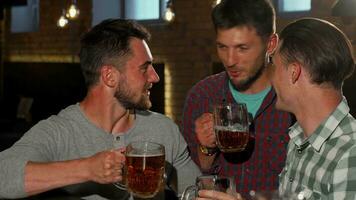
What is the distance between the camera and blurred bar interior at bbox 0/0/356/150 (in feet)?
19.0

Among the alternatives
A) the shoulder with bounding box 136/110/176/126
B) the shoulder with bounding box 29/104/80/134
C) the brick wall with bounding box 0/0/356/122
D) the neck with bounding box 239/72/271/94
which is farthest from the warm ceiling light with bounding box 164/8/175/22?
the shoulder with bounding box 29/104/80/134

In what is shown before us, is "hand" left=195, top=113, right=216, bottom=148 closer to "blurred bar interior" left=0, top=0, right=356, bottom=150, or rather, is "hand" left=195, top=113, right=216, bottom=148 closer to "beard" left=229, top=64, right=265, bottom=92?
"beard" left=229, top=64, right=265, bottom=92

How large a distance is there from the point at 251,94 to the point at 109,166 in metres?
0.90

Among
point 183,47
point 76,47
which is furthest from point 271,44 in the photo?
point 76,47

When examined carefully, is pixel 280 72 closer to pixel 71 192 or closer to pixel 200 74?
pixel 71 192

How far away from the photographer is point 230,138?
5.82 feet

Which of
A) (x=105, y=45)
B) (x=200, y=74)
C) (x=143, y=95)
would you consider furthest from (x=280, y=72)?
(x=200, y=74)

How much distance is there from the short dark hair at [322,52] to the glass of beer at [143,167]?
1.56ft

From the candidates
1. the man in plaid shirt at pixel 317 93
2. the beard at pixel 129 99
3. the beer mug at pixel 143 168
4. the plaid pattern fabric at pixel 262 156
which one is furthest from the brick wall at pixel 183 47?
the beer mug at pixel 143 168

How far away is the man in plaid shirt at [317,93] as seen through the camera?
141 centimetres

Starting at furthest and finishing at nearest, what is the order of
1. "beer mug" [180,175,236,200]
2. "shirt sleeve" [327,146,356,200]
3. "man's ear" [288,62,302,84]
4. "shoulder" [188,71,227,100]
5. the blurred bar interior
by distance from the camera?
the blurred bar interior, "shoulder" [188,71,227,100], "man's ear" [288,62,302,84], "beer mug" [180,175,236,200], "shirt sleeve" [327,146,356,200]

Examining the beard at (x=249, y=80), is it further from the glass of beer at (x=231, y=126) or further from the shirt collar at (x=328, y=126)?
the shirt collar at (x=328, y=126)

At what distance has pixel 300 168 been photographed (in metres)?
1.55

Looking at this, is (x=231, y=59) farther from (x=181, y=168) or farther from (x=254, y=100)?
(x=181, y=168)
